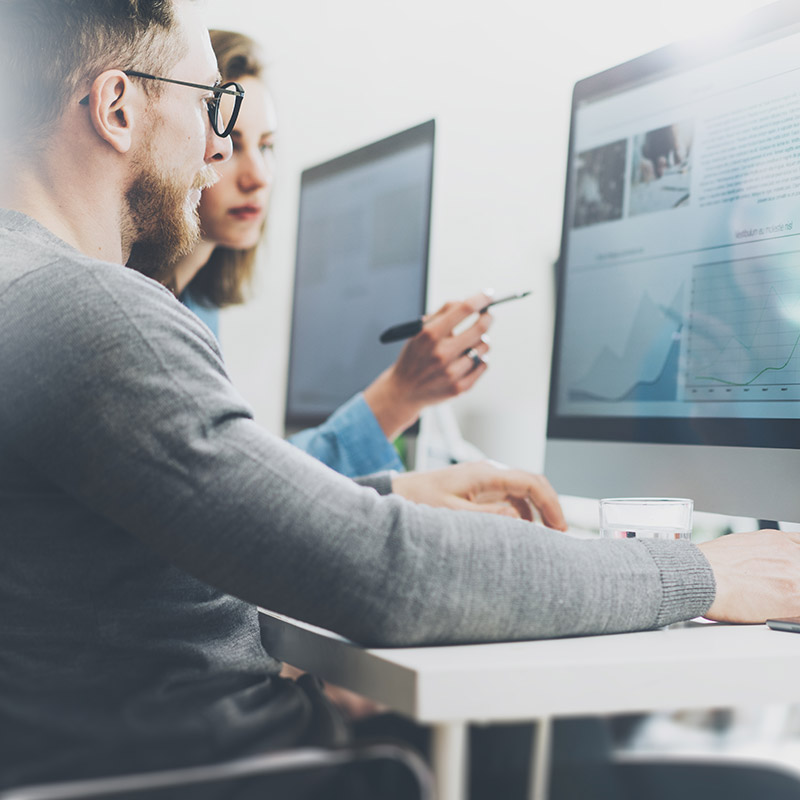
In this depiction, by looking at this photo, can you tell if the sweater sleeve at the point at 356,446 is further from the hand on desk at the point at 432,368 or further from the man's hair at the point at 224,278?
the man's hair at the point at 224,278

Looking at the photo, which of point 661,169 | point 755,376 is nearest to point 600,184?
point 661,169

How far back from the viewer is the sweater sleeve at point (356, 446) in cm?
132

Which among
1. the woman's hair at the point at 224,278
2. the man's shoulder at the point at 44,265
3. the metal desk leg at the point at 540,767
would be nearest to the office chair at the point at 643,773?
the metal desk leg at the point at 540,767

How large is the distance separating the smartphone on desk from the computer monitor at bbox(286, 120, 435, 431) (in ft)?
2.67

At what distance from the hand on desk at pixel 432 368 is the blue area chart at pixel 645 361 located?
286 millimetres

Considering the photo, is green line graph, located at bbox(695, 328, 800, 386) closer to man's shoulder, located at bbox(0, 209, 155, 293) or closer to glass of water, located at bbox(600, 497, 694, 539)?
glass of water, located at bbox(600, 497, 694, 539)

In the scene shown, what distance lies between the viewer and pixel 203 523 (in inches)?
20.3

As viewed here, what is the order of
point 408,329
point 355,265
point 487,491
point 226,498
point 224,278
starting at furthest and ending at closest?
point 224,278, point 355,265, point 408,329, point 487,491, point 226,498

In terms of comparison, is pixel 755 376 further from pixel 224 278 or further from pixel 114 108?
pixel 224 278

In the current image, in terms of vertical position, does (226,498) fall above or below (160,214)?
below

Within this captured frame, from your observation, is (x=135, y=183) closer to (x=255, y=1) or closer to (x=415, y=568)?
(x=415, y=568)

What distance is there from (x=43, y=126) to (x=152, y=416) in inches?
15.5

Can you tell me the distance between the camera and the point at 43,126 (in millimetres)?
771

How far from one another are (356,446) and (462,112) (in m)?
1.19
